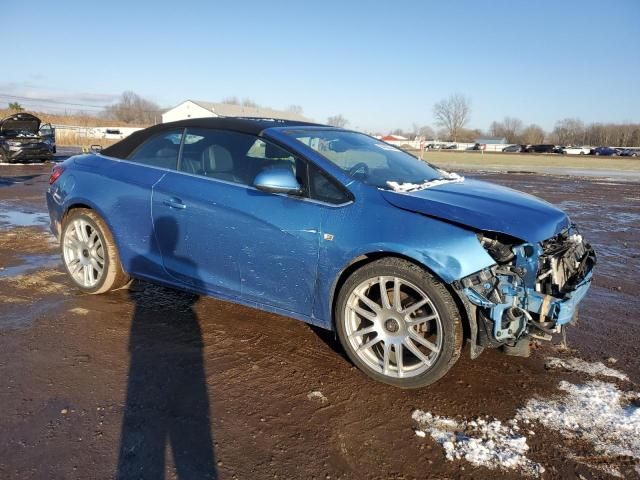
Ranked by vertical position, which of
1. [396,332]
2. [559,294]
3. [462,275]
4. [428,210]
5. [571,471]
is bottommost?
[571,471]

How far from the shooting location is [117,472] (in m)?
2.26

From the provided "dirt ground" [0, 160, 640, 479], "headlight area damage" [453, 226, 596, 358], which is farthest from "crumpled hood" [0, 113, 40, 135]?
"headlight area damage" [453, 226, 596, 358]

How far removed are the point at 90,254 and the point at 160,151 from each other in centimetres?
122

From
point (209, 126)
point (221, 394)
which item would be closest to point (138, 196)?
point (209, 126)

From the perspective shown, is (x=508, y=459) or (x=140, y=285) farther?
(x=140, y=285)

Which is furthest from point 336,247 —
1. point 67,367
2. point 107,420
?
point 67,367

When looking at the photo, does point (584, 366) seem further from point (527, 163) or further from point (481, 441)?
point (527, 163)

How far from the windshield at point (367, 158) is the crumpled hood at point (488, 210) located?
0.31m

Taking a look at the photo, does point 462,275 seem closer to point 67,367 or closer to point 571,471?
point 571,471

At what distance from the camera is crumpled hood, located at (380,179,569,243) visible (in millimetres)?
2898

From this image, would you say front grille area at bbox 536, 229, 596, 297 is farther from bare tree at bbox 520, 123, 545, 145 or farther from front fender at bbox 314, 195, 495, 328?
bare tree at bbox 520, 123, 545, 145

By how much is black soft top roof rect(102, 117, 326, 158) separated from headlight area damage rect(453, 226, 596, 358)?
196 cm

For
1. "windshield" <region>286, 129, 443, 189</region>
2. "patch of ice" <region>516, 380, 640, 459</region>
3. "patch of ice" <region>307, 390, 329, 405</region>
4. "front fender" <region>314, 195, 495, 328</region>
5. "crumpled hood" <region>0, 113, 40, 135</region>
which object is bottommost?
"patch of ice" <region>516, 380, 640, 459</region>

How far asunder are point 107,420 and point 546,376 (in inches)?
109
